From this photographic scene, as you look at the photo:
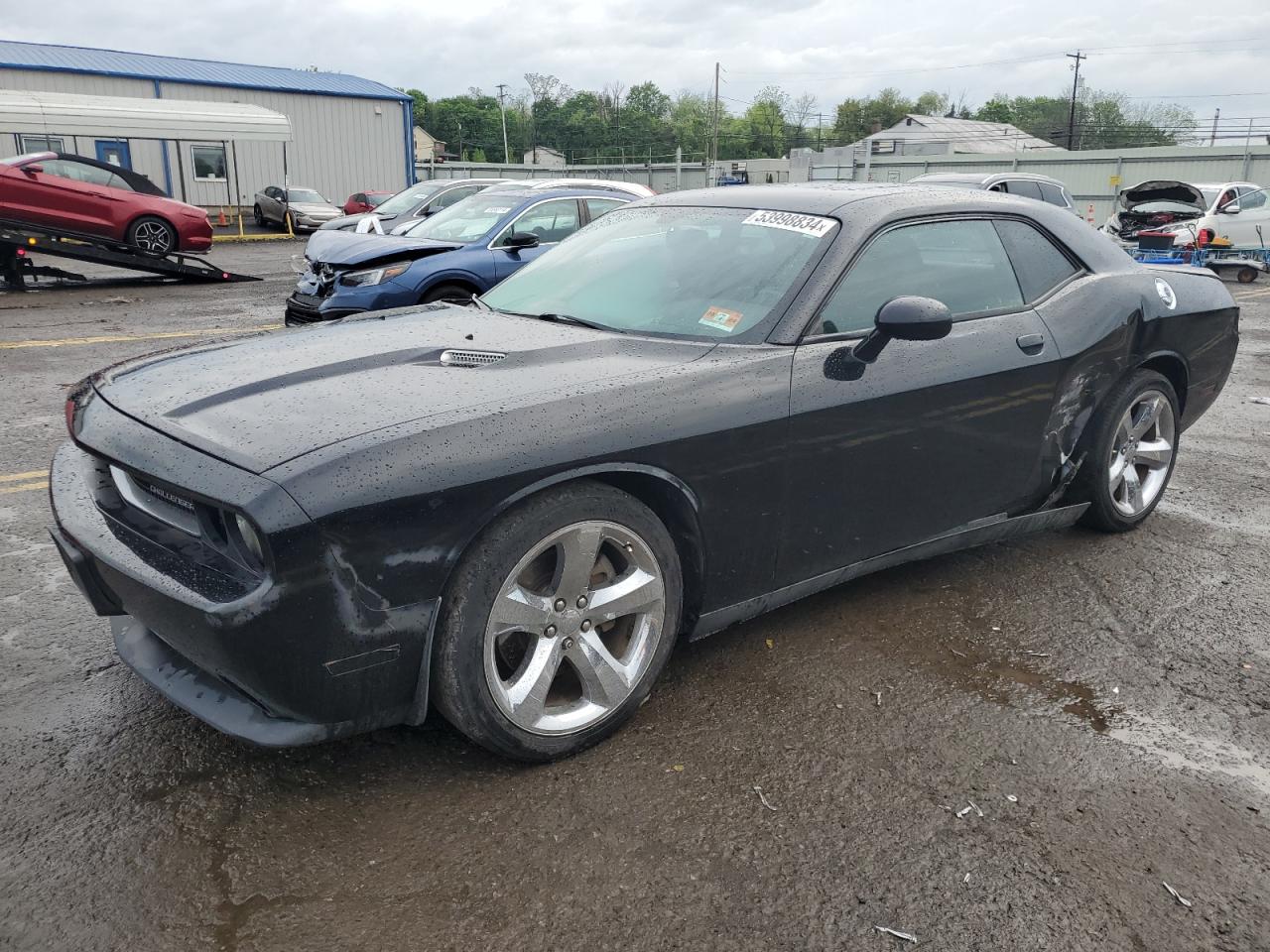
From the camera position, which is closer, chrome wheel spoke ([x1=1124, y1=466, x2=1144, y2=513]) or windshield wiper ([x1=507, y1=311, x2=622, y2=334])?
windshield wiper ([x1=507, y1=311, x2=622, y2=334])

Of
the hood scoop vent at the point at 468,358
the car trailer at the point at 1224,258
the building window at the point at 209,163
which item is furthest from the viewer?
the building window at the point at 209,163

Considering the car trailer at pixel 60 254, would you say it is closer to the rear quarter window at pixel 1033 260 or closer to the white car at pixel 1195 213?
the rear quarter window at pixel 1033 260

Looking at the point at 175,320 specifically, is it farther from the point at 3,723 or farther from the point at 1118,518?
the point at 1118,518

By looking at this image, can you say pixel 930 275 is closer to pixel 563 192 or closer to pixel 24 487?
pixel 24 487

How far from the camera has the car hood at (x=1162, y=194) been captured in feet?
56.9

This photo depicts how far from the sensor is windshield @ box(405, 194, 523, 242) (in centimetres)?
970

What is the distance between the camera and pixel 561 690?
2.89 meters

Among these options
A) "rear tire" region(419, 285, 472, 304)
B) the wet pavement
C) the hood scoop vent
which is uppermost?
the hood scoop vent

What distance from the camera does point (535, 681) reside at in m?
2.68

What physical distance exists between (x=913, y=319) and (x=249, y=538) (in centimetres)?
203

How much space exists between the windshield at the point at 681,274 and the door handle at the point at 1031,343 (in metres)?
0.87

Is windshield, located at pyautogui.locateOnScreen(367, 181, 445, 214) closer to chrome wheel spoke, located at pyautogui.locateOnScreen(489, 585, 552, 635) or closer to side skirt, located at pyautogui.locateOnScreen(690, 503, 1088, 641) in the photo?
side skirt, located at pyautogui.locateOnScreen(690, 503, 1088, 641)

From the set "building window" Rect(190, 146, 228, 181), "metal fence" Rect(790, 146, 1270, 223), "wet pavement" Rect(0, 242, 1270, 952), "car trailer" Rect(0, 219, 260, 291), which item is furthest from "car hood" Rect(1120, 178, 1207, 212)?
"building window" Rect(190, 146, 228, 181)

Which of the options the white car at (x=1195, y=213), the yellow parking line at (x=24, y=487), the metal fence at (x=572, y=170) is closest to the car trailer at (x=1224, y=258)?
the white car at (x=1195, y=213)
